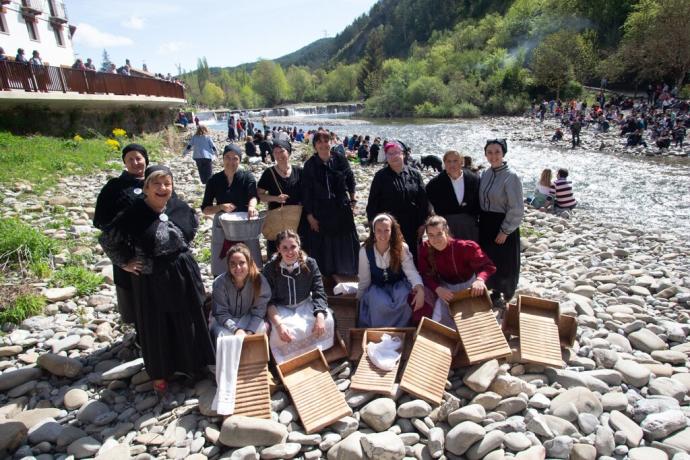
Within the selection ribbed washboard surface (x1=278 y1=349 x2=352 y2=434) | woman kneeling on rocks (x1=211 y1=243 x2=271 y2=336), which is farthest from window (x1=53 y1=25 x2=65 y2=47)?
ribbed washboard surface (x1=278 y1=349 x2=352 y2=434)

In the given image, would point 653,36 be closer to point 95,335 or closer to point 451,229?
point 451,229

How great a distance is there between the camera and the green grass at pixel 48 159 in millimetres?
10172

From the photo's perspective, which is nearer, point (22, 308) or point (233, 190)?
point (233, 190)

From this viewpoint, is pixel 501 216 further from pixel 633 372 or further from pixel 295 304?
pixel 295 304

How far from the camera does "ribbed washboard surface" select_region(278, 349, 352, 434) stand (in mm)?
3148

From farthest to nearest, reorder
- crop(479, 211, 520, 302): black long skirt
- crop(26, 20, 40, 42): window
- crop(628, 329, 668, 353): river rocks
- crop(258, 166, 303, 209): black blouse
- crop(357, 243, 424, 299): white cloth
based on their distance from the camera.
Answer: crop(26, 20, 40, 42): window < crop(258, 166, 303, 209): black blouse < crop(479, 211, 520, 302): black long skirt < crop(357, 243, 424, 299): white cloth < crop(628, 329, 668, 353): river rocks

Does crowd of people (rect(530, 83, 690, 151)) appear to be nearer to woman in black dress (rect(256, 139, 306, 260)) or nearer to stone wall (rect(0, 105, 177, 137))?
woman in black dress (rect(256, 139, 306, 260))

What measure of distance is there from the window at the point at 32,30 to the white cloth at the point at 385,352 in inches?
1266

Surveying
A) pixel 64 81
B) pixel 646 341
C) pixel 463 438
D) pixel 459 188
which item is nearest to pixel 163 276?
pixel 463 438

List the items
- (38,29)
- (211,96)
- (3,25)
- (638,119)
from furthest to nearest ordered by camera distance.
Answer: (211,96) → (38,29) → (3,25) → (638,119)

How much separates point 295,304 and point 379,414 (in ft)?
4.24

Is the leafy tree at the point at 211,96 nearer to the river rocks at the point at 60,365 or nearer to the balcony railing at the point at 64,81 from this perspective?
the balcony railing at the point at 64,81

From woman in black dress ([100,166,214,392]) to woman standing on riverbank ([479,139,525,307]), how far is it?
9.62 ft

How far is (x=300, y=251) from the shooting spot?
155 inches
